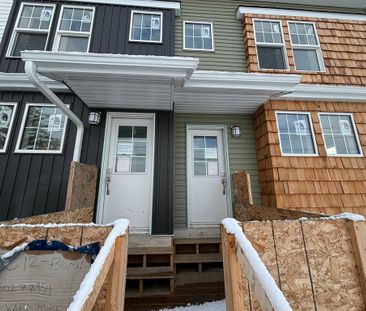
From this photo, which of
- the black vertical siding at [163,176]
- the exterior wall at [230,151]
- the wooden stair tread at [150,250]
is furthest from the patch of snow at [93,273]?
the exterior wall at [230,151]

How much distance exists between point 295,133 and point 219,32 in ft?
9.45

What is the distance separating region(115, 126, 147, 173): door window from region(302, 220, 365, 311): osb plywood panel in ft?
9.35

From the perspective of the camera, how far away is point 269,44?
15.1ft

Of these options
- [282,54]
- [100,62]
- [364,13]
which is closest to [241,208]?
[100,62]

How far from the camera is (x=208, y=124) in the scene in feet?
14.1

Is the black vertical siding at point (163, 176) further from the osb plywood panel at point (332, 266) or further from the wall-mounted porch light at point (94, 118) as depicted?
the osb plywood panel at point (332, 266)

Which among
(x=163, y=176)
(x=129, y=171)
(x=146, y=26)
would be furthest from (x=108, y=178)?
(x=146, y=26)

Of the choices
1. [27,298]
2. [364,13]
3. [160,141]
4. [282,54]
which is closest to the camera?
[27,298]

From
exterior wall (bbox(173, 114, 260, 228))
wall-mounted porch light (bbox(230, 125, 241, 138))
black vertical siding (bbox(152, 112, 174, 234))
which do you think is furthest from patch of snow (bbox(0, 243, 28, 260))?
wall-mounted porch light (bbox(230, 125, 241, 138))

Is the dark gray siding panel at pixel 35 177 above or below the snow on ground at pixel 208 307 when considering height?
above

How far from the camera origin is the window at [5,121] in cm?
368

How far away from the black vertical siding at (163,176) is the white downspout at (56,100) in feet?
4.42

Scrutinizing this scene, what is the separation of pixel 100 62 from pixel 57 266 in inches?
96.8

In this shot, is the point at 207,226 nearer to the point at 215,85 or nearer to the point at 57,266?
the point at 215,85
